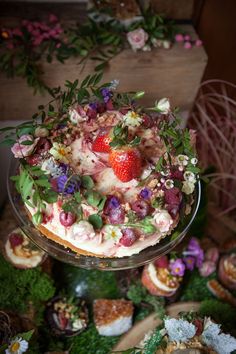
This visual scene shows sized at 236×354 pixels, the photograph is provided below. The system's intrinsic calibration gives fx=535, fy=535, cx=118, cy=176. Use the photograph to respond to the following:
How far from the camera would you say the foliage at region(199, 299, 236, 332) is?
1588 mm

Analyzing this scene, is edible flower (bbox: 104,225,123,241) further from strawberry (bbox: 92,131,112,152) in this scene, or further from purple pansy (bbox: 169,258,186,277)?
purple pansy (bbox: 169,258,186,277)

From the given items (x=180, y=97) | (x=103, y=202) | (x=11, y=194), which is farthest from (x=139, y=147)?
(x=180, y=97)

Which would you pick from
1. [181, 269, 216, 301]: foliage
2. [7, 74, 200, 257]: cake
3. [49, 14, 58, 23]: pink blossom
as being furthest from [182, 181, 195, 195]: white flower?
[49, 14, 58, 23]: pink blossom

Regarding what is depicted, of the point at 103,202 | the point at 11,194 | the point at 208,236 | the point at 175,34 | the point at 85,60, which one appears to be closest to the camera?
the point at 103,202

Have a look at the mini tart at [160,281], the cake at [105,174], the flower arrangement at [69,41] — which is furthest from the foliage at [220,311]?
the flower arrangement at [69,41]

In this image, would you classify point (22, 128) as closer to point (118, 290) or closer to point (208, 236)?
point (118, 290)

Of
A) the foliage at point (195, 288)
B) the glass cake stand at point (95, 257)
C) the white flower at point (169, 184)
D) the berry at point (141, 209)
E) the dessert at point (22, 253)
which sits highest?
the white flower at point (169, 184)

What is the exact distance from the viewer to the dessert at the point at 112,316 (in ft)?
5.34

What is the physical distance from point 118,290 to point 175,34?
866mm

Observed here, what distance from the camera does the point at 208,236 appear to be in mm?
1961

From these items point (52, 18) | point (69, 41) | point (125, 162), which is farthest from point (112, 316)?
point (52, 18)

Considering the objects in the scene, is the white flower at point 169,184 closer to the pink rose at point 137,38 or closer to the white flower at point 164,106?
the white flower at point 164,106

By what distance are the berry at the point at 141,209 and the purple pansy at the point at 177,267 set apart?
0.43 meters

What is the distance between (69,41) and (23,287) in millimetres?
769
